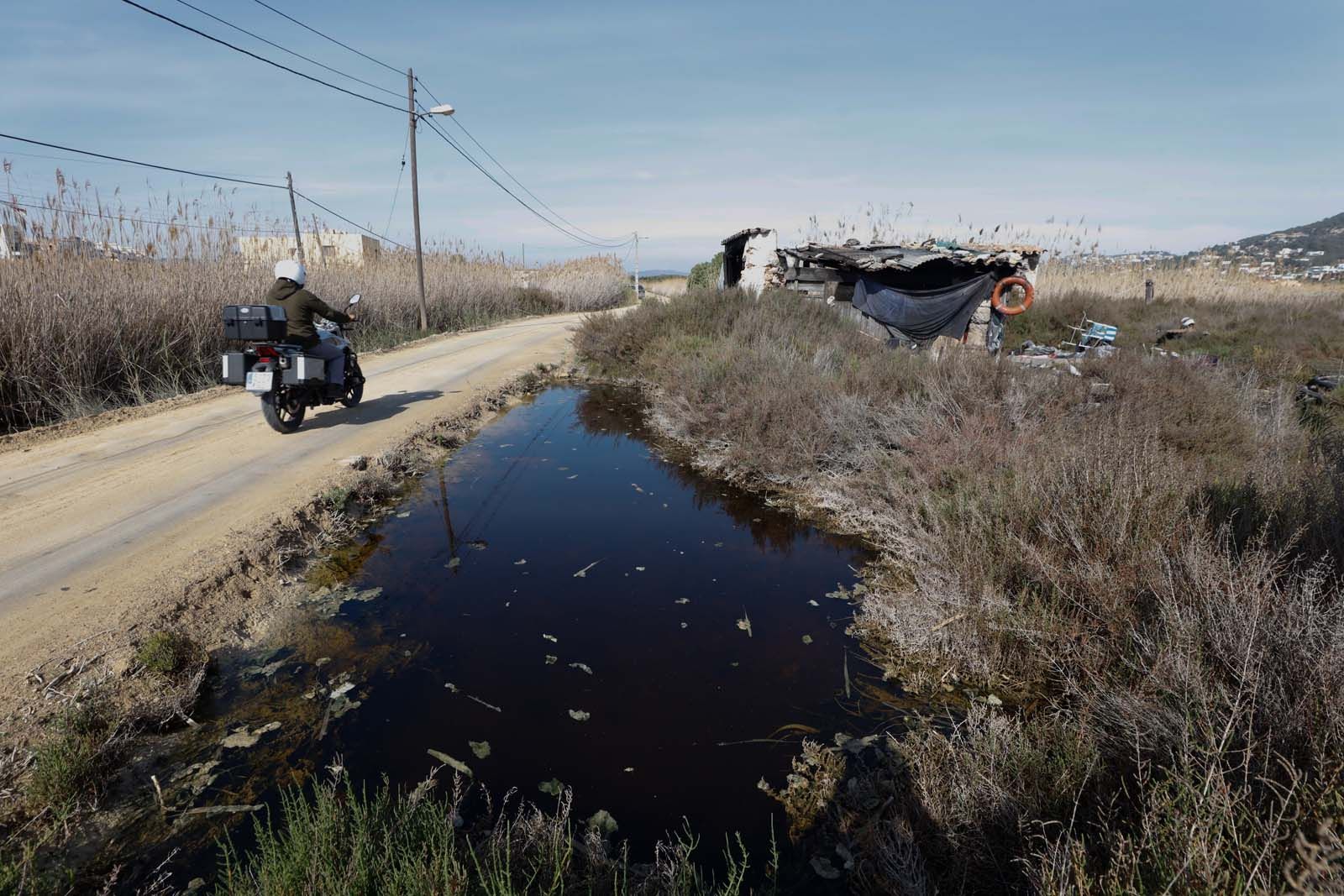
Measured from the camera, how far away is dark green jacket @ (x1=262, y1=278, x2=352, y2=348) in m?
7.47

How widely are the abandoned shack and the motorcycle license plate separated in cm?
1113

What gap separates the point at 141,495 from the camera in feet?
18.1

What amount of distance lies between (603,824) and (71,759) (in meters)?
2.24

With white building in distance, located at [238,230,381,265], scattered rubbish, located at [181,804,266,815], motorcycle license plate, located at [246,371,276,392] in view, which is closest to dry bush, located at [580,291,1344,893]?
scattered rubbish, located at [181,804,266,815]

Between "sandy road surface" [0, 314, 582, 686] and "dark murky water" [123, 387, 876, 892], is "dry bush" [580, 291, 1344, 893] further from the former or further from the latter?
"sandy road surface" [0, 314, 582, 686]

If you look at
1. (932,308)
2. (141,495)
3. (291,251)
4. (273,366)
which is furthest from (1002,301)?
(291,251)

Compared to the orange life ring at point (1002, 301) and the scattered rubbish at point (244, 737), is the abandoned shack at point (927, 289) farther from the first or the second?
the scattered rubbish at point (244, 737)

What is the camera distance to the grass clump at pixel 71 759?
2617 mm

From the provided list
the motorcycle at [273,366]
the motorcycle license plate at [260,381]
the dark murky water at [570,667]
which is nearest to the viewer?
the dark murky water at [570,667]

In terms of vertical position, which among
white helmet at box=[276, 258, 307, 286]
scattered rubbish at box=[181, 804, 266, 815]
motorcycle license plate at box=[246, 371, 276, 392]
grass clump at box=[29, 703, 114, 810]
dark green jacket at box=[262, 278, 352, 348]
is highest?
white helmet at box=[276, 258, 307, 286]

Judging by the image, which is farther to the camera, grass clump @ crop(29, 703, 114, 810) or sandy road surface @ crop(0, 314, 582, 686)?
sandy road surface @ crop(0, 314, 582, 686)

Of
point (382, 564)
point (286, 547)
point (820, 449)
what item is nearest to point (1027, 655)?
point (820, 449)

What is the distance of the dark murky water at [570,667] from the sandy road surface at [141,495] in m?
0.96

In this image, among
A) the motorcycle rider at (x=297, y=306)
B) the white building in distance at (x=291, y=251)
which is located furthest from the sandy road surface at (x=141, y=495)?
the white building in distance at (x=291, y=251)
